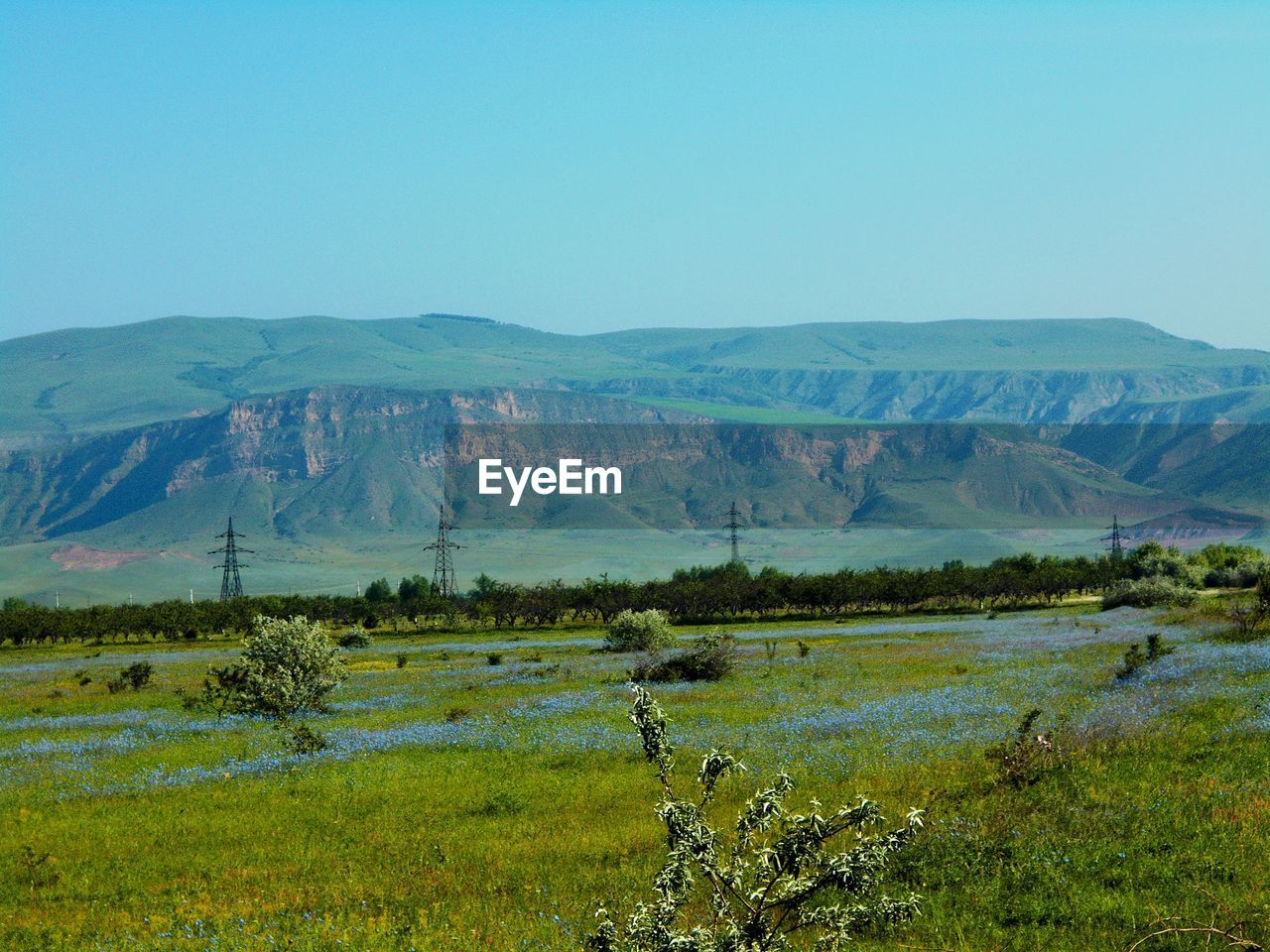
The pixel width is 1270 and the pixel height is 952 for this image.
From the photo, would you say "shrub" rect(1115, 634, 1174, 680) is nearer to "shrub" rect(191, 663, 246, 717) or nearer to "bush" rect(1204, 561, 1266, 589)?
"shrub" rect(191, 663, 246, 717)

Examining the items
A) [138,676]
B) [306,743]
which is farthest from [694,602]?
[306,743]

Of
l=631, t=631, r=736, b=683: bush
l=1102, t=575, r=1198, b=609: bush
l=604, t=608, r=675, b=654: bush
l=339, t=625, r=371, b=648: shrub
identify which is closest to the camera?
l=631, t=631, r=736, b=683: bush

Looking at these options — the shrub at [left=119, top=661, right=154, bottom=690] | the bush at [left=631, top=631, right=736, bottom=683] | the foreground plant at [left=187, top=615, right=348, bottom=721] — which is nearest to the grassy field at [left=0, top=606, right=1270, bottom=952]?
the foreground plant at [left=187, top=615, right=348, bottom=721]

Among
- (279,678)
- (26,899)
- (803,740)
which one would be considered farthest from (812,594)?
(26,899)

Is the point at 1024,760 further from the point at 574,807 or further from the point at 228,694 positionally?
the point at 228,694

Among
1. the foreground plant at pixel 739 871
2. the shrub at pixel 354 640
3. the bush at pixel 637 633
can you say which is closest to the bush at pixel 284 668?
the bush at pixel 637 633
